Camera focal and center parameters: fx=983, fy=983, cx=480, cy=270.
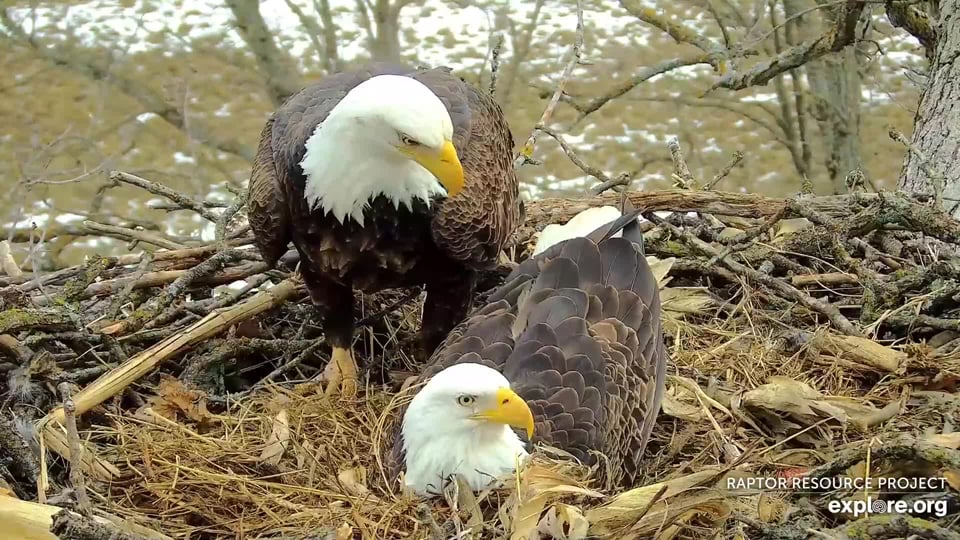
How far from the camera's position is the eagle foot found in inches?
137

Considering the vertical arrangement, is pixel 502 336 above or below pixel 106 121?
above

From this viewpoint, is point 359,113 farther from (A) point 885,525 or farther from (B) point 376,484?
(A) point 885,525

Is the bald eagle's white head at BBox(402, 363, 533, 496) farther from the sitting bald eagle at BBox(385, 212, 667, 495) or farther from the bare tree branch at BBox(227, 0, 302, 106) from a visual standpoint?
the bare tree branch at BBox(227, 0, 302, 106)

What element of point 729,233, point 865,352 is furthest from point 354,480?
point 729,233

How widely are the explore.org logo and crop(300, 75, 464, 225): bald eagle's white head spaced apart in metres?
1.37

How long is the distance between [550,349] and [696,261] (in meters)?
1.19

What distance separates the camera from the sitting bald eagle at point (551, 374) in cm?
258

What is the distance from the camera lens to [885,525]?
195 cm

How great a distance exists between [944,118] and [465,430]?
2.56 m

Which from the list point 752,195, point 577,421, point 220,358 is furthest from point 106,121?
point 577,421

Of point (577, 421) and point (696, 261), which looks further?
point (696, 261)

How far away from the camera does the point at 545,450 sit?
2629 mm

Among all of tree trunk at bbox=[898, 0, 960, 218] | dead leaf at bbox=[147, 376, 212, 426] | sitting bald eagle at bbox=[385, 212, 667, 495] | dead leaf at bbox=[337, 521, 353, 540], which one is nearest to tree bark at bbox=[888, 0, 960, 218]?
tree trunk at bbox=[898, 0, 960, 218]

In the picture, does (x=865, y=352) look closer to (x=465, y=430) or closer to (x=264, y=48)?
(x=465, y=430)
